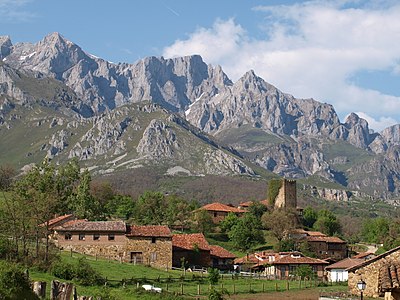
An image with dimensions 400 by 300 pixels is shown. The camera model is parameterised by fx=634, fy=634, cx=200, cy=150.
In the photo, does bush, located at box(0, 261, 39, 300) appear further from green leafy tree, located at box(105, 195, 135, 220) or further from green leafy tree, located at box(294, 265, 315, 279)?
green leafy tree, located at box(105, 195, 135, 220)

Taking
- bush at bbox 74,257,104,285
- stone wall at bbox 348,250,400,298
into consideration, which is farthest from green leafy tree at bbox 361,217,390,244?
stone wall at bbox 348,250,400,298

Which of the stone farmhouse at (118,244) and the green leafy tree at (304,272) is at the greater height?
the stone farmhouse at (118,244)

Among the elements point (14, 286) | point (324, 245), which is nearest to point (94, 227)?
point (324, 245)

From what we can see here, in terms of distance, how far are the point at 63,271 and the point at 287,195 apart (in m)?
103

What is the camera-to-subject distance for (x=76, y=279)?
157 feet

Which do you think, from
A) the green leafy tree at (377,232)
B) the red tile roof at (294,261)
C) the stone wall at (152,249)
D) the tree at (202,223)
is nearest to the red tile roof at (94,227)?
the stone wall at (152,249)

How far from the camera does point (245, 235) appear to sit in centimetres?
10081

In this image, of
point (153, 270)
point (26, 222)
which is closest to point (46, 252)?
point (26, 222)

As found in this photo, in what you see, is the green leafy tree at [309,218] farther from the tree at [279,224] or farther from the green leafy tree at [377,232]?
the tree at [279,224]

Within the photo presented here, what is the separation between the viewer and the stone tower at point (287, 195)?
145 metres

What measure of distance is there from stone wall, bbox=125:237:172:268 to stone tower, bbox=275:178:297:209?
252 feet

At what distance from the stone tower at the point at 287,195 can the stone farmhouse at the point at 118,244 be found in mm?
77156

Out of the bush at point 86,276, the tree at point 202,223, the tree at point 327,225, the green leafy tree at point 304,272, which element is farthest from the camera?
the tree at point 327,225

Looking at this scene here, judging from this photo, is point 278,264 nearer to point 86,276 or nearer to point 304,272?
point 304,272
